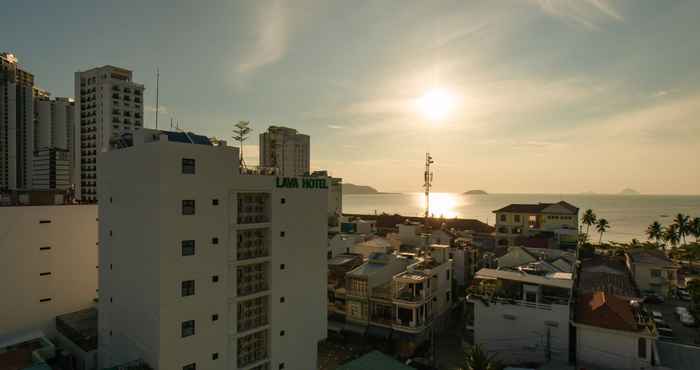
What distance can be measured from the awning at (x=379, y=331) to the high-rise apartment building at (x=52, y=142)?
69834 mm

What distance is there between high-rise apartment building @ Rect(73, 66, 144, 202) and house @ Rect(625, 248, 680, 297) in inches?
3290

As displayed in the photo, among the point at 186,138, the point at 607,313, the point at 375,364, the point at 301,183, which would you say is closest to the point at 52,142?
the point at 186,138

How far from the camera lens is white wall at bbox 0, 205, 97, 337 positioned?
29.5 metres

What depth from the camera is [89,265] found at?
34.4m

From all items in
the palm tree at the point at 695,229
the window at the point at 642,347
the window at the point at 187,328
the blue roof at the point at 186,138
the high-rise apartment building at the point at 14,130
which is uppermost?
the high-rise apartment building at the point at 14,130

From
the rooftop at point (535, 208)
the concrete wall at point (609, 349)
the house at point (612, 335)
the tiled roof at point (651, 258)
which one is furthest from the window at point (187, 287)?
the rooftop at point (535, 208)

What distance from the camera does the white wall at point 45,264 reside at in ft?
96.7

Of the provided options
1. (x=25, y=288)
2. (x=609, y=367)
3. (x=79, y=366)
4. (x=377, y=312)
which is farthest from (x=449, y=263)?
(x=25, y=288)

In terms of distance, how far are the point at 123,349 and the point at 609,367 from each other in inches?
1254

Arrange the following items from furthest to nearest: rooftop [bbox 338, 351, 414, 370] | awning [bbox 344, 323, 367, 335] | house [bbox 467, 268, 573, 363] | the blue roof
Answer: awning [bbox 344, 323, 367, 335] < house [bbox 467, 268, 573, 363] < rooftop [bbox 338, 351, 414, 370] < the blue roof

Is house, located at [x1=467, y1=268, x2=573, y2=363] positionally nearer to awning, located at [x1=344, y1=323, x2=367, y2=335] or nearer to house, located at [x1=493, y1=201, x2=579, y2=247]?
awning, located at [x1=344, y1=323, x2=367, y2=335]

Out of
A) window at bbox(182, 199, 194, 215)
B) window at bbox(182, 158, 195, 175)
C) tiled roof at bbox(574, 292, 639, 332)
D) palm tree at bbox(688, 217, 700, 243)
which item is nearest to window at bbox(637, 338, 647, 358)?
tiled roof at bbox(574, 292, 639, 332)

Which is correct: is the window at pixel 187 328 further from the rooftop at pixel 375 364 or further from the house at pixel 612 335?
the house at pixel 612 335

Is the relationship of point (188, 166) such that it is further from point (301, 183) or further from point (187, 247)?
point (301, 183)
